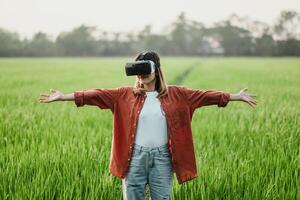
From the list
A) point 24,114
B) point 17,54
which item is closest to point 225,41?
point 17,54

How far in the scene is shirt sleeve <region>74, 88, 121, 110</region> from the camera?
2887 mm

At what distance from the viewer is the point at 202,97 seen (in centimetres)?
298

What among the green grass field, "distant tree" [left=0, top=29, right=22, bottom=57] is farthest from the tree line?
the green grass field

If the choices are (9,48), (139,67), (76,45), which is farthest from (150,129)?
(76,45)

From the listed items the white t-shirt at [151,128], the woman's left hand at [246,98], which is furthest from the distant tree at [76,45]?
the white t-shirt at [151,128]

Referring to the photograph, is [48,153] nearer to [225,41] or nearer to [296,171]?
[296,171]

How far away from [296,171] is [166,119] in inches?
63.1

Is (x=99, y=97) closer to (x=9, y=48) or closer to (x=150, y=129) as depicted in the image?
(x=150, y=129)

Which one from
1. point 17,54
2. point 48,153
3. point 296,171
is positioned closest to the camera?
point 296,171

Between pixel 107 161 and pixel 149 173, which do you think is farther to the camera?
pixel 107 161

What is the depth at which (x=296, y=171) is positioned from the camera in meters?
3.91

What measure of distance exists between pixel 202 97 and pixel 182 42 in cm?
8585

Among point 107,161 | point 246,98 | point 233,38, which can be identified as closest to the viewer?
point 246,98

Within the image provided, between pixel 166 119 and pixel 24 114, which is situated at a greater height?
pixel 166 119
